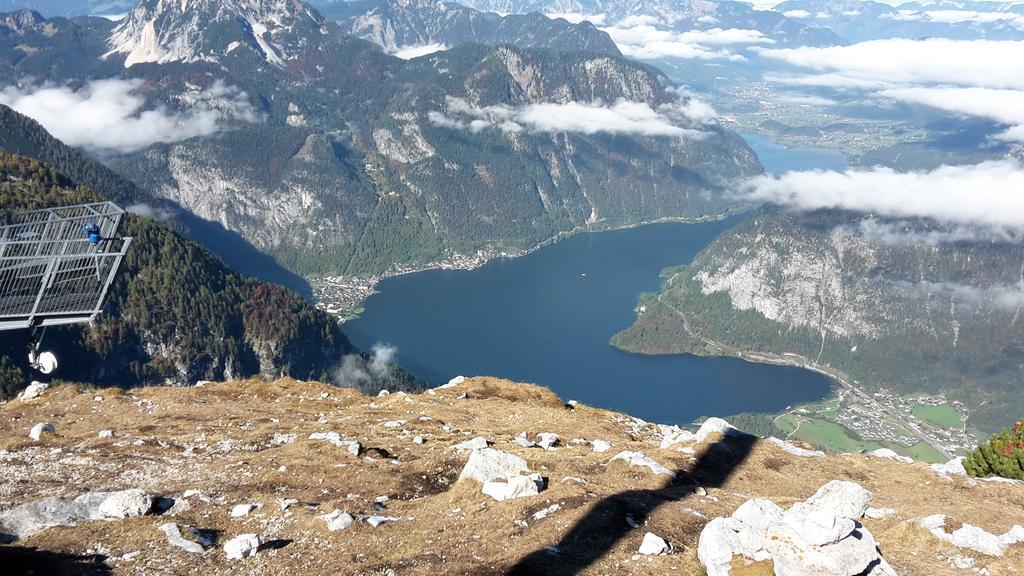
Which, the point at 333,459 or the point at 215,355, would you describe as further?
the point at 215,355

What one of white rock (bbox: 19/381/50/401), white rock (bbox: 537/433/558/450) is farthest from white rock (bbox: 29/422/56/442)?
white rock (bbox: 537/433/558/450)

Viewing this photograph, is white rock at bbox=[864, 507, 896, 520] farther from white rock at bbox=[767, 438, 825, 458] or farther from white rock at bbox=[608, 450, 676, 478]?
white rock at bbox=[767, 438, 825, 458]

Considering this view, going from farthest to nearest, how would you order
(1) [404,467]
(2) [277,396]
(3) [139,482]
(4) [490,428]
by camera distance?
(2) [277,396] < (4) [490,428] < (1) [404,467] < (3) [139,482]

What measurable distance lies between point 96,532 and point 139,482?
575 centimetres

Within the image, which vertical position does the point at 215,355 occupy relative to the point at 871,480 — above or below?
below

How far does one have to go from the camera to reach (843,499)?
2516 cm

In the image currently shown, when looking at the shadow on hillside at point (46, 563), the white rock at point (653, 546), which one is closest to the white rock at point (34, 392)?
the shadow on hillside at point (46, 563)

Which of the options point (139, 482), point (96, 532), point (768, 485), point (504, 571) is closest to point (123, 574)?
point (96, 532)

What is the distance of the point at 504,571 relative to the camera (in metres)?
18.7

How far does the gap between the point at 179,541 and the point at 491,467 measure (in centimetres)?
1090

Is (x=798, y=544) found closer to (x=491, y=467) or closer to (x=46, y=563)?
(x=491, y=467)

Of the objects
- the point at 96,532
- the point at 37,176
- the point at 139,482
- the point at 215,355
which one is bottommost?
the point at 215,355

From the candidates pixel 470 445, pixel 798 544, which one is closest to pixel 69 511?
pixel 470 445

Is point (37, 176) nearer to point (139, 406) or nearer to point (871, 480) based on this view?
point (139, 406)
